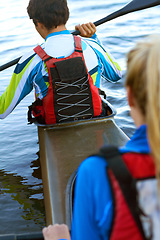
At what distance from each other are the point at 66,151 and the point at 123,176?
48.7 inches

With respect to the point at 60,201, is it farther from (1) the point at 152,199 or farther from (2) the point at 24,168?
(2) the point at 24,168

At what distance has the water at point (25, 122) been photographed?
105 inches

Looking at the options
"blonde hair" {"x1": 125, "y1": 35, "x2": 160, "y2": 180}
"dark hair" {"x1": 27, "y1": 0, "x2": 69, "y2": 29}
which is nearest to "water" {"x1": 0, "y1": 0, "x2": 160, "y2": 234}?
Answer: "dark hair" {"x1": 27, "y1": 0, "x2": 69, "y2": 29}

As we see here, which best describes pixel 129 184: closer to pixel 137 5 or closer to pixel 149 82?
pixel 149 82

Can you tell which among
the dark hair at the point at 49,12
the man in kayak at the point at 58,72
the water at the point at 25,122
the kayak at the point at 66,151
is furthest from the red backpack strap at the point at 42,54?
the water at the point at 25,122

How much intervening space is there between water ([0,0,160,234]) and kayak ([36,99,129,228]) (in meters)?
0.58

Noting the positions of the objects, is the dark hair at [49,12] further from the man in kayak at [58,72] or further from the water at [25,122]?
the water at [25,122]

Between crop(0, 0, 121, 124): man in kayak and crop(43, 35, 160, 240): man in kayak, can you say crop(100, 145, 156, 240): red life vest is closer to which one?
crop(43, 35, 160, 240): man in kayak

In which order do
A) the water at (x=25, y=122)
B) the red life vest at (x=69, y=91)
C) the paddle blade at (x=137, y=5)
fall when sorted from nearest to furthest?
the red life vest at (x=69, y=91), the water at (x=25, y=122), the paddle blade at (x=137, y=5)

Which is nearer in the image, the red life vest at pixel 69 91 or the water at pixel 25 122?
the red life vest at pixel 69 91

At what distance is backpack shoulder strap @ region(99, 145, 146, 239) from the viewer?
3.14ft

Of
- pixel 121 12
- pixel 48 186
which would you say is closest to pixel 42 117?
pixel 48 186

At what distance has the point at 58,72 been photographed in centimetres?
236

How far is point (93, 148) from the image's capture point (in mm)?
2178
